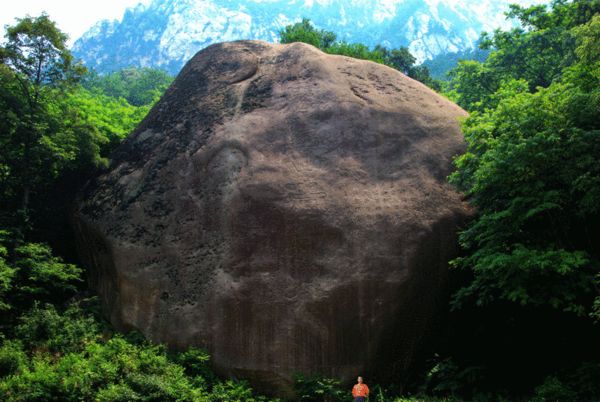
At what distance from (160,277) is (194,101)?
15.4ft

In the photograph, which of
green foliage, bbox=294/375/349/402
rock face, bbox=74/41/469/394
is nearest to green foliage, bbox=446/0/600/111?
rock face, bbox=74/41/469/394

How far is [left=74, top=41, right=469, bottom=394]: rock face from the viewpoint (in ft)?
34.3

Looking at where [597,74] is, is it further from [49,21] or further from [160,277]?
[49,21]

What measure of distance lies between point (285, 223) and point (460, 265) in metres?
3.86

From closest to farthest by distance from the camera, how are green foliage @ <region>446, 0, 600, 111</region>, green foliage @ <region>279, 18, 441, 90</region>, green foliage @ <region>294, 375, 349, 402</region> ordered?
green foliage @ <region>294, 375, 349, 402</region> → green foliage @ <region>446, 0, 600, 111</region> → green foliage @ <region>279, 18, 441, 90</region>

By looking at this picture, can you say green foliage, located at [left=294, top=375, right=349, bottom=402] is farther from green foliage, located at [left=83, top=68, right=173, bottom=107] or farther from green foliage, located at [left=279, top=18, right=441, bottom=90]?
green foliage, located at [left=83, top=68, right=173, bottom=107]

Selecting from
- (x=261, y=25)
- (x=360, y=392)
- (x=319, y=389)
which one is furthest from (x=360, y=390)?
(x=261, y=25)

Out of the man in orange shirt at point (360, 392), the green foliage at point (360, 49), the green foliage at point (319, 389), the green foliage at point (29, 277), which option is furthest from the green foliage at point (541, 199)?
the green foliage at point (360, 49)

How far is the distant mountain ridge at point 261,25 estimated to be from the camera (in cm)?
14512

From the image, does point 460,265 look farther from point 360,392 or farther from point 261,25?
point 261,25

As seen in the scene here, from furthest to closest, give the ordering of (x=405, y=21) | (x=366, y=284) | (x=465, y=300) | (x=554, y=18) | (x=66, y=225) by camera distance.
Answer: (x=405, y=21) < (x=554, y=18) < (x=66, y=225) < (x=465, y=300) < (x=366, y=284)

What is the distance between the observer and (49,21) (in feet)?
43.8

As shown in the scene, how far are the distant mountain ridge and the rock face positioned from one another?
132 meters

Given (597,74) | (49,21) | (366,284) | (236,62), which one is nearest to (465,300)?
(366,284)
